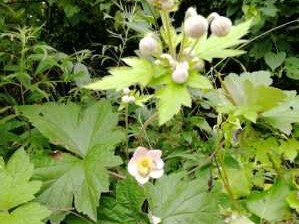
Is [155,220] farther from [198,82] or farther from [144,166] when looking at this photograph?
[198,82]

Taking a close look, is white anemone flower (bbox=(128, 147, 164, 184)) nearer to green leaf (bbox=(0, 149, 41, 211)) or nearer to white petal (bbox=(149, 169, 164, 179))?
white petal (bbox=(149, 169, 164, 179))

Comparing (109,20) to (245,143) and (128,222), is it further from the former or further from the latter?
(128,222)

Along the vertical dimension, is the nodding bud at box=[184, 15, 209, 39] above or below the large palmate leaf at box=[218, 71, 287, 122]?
above

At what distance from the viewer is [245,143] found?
48.5 inches

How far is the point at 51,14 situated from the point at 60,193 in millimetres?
1370

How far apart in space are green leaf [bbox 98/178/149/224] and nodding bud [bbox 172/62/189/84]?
0.92 ft

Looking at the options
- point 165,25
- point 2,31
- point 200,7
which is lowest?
point 200,7

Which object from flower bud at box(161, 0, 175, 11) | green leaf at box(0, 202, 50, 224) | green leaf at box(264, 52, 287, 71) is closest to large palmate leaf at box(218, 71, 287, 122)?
flower bud at box(161, 0, 175, 11)

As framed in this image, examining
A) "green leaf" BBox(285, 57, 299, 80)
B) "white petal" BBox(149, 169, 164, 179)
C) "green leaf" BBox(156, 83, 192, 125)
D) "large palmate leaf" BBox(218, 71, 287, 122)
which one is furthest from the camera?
"green leaf" BBox(285, 57, 299, 80)

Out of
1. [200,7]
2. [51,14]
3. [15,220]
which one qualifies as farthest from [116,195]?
[200,7]

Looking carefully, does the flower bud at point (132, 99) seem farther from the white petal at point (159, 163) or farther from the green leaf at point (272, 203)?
the green leaf at point (272, 203)

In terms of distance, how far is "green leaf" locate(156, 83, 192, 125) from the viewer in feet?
2.75

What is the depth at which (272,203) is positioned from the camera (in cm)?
120

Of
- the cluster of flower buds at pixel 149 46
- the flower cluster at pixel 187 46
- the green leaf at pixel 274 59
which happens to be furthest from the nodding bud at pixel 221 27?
the green leaf at pixel 274 59
